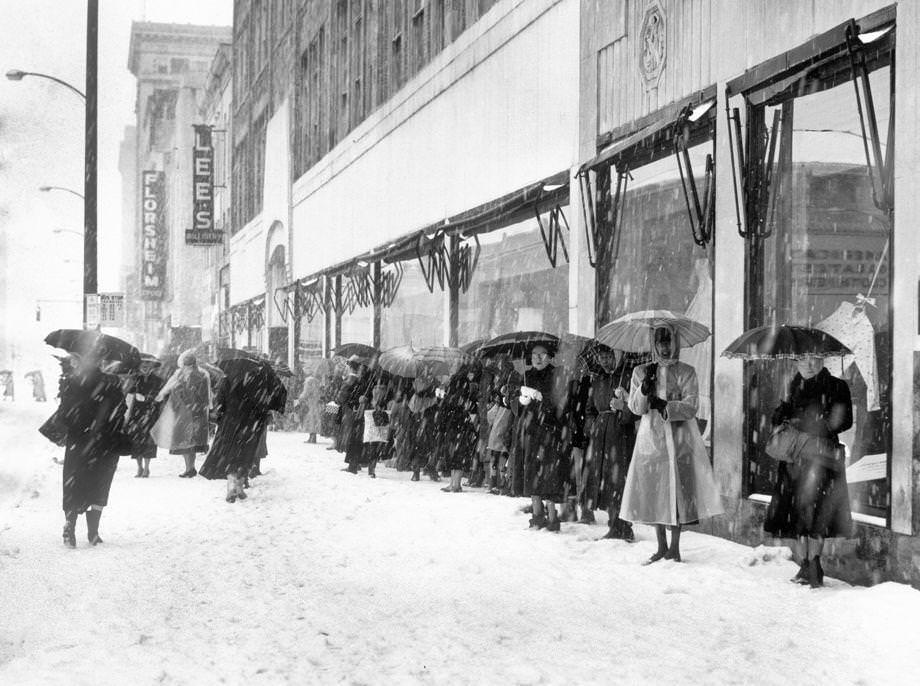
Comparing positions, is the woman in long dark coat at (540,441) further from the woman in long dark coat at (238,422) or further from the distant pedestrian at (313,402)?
the distant pedestrian at (313,402)

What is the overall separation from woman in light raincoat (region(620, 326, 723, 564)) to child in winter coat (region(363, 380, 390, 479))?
724 centimetres

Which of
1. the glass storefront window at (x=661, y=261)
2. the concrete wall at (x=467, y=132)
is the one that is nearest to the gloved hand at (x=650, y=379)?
the glass storefront window at (x=661, y=261)

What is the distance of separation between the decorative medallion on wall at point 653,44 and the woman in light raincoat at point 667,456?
413cm

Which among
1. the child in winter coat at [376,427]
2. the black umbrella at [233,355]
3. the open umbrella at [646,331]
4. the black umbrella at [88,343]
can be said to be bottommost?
the child in winter coat at [376,427]

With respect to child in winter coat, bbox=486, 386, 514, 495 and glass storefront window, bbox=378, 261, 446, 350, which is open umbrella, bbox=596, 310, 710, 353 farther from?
glass storefront window, bbox=378, 261, 446, 350

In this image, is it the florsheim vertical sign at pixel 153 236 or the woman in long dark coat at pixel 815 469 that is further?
the florsheim vertical sign at pixel 153 236

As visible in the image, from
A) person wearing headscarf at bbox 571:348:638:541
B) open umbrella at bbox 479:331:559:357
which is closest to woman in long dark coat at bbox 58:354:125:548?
open umbrella at bbox 479:331:559:357

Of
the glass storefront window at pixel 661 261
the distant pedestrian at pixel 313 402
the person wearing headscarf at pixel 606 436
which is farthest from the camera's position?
the distant pedestrian at pixel 313 402

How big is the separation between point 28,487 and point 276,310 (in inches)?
851

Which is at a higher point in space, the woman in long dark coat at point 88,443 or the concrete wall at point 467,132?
the concrete wall at point 467,132

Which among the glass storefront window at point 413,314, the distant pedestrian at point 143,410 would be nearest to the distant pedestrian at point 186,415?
the distant pedestrian at point 143,410

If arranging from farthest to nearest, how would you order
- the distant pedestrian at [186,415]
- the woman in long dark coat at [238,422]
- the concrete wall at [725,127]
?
1. the distant pedestrian at [186,415]
2. the woman in long dark coat at [238,422]
3. the concrete wall at [725,127]

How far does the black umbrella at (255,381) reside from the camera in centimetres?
1251

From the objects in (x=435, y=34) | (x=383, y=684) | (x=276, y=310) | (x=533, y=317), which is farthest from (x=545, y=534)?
(x=276, y=310)
